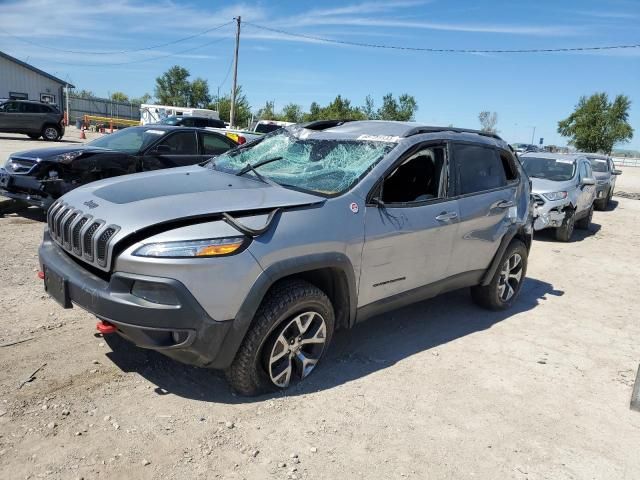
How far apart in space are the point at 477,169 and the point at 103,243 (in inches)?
131

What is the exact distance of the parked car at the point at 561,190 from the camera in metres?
9.52

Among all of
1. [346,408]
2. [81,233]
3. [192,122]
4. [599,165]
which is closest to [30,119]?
[192,122]

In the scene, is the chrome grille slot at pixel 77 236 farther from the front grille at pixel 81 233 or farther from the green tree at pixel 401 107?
the green tree at pixel 401 107

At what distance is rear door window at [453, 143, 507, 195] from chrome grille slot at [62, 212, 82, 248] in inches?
119

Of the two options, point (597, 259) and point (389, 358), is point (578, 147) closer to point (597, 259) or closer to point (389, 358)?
point (597, 259)

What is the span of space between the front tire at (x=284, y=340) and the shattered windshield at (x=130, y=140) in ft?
18.7

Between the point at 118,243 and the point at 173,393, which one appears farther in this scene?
the point at 173,393

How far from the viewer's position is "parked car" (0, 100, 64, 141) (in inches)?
888

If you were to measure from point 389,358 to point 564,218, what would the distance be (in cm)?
713

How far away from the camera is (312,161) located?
3.95 metres

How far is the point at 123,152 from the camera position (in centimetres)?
774

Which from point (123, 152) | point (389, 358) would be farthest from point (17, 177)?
point (389, 358)

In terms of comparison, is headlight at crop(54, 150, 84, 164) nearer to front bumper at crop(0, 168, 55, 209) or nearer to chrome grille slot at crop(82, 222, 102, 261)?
front bumper at crop(0, 168, 55, 209)

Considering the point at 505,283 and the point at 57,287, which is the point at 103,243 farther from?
the point at 505,283
